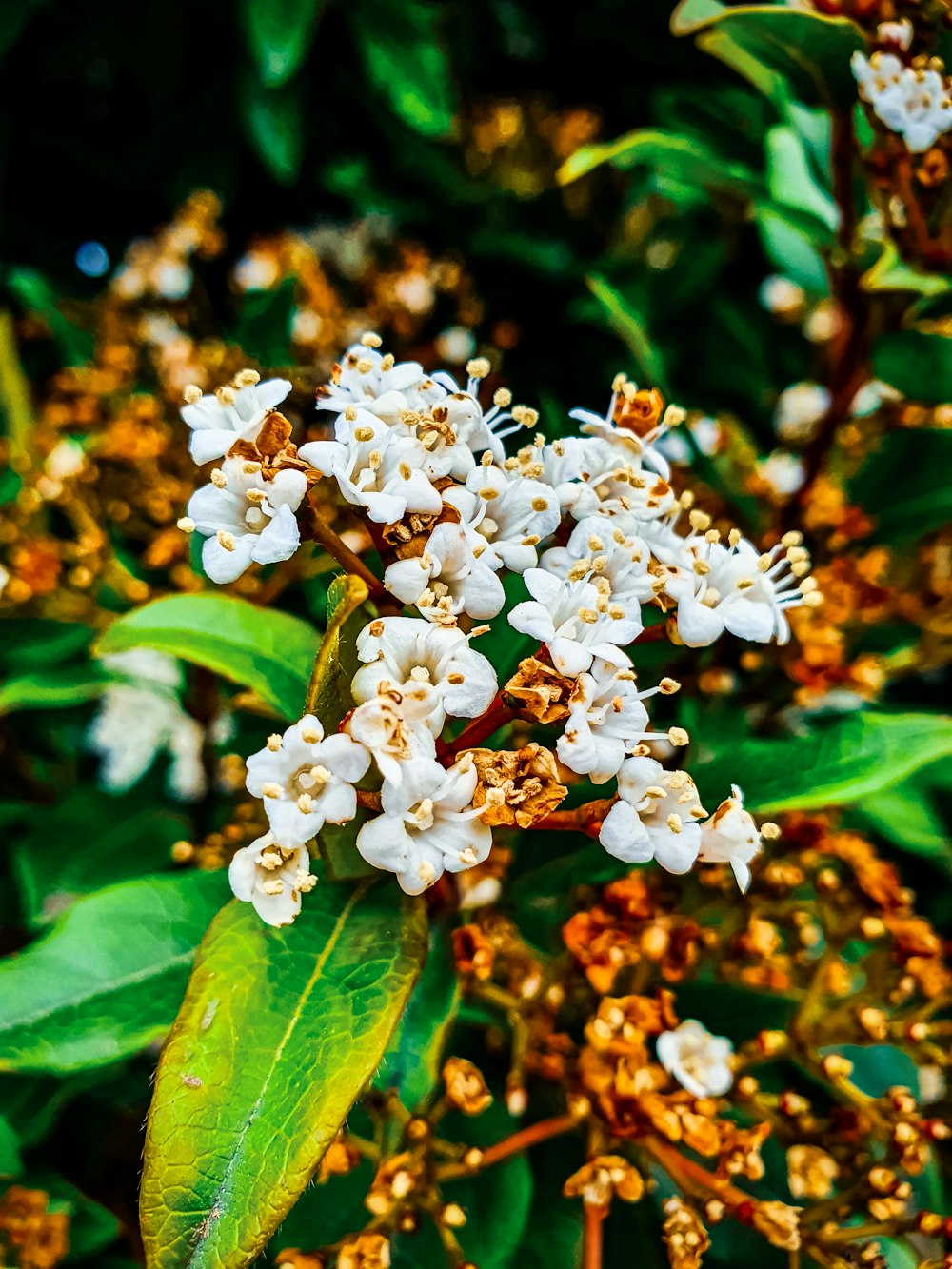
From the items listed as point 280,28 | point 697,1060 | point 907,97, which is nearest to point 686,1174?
point 697,1060

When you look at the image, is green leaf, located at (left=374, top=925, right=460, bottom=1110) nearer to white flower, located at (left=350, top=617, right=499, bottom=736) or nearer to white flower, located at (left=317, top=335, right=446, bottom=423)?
white flower, located at (left=350, top=617, right=499, bottom=736)

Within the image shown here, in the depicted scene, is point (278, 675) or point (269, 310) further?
point (269, 310)

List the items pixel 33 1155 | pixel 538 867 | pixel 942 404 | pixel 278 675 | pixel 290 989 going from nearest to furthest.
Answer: pixel 290 989, pixel 278 675, pixel 538 867, pixel 33 1155, pixel 942 404

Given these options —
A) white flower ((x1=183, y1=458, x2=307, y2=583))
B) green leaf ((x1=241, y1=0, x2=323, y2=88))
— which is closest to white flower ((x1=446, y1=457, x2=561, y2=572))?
white flower ((x1=183, y1=458, x2=307, y2=583))

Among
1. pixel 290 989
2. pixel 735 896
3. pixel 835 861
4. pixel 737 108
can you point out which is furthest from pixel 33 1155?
pixel 737 108

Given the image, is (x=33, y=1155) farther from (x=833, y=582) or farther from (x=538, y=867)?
(x=833, y=582)

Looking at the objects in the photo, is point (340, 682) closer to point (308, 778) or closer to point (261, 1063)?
point (308, 778)

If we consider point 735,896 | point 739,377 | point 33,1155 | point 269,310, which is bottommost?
point 33,1155

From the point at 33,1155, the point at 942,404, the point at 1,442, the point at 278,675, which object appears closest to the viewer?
the point at 278,675
